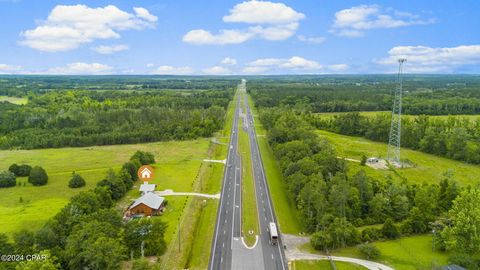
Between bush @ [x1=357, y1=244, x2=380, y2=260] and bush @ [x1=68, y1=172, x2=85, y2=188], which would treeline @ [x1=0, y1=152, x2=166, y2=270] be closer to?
bush @ [x1=68, y1=172, x2=85, y2=188]

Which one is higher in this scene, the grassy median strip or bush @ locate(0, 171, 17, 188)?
bush @ locate(0, 171, 17, 188)

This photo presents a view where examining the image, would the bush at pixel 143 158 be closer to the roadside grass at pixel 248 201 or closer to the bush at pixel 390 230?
the roadside grass at pixel 248 201

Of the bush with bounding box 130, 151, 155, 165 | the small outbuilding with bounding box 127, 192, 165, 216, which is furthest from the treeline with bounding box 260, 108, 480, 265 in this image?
the bush with bounding box 130, 151, 155, 165

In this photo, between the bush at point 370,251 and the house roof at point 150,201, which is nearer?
the bush at point 370,251

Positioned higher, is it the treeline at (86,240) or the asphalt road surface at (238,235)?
the treeline at (86,240)

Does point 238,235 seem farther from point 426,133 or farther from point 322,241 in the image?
point 426,133

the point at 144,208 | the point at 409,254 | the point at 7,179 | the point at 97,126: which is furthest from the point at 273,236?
the point at 97,126

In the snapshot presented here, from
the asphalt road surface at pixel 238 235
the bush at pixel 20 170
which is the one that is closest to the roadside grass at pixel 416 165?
the asphalt road surface at pixel 238 235
